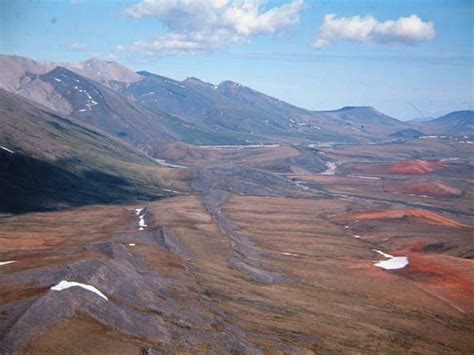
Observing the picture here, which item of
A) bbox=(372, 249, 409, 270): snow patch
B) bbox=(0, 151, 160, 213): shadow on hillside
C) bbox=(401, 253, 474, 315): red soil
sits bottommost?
bbox=(372, 249, 409, 270): snow patch

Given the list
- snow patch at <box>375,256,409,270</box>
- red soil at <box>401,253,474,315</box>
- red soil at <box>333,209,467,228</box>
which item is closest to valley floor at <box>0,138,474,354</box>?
red soil at <box>401,253,474,315</box>

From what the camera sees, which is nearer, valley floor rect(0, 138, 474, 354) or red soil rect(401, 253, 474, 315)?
valley floor rect(0, 138, 474, 354)

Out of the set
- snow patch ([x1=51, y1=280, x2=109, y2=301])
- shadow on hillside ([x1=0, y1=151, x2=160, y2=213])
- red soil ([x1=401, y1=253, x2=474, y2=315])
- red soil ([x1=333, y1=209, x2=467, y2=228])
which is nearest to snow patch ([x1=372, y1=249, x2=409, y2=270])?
red soil ([x1=401, y1=253, x2=474, y2=315])

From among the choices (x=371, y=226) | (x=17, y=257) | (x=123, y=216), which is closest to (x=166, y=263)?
(x=17, y=257)

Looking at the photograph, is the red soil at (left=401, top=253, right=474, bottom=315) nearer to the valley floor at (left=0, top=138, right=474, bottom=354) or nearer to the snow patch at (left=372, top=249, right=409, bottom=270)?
the valley floor at (left=0, top=138, right=474, bottom=354)

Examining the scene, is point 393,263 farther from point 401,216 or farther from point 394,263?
point 401,216

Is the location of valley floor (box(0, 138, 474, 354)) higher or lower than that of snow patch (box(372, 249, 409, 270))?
higher

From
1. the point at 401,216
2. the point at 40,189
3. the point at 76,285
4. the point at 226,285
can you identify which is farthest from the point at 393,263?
the point at 40,189

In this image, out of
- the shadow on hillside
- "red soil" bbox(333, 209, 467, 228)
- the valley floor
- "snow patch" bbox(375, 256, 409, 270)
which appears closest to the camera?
the valley floor

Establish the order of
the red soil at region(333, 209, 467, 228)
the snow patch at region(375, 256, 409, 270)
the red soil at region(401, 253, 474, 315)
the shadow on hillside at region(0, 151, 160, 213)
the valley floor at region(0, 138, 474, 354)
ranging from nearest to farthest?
the valley floor at region(0, 138, 474, 354) → the red soil at region(401, 253, 474, 315) → the snow patch at region(375, 256, 409, 270) → the shadow on hillside at region(0, 151, 160, 213) → the red soil at region(333, 209, 467, 228)

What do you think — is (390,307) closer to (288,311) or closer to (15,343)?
(288,311)

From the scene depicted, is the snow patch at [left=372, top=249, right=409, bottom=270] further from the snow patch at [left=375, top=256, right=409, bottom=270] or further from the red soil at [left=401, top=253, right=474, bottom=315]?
the red soil at [left=401, top=253, right=474, bottom=315]
